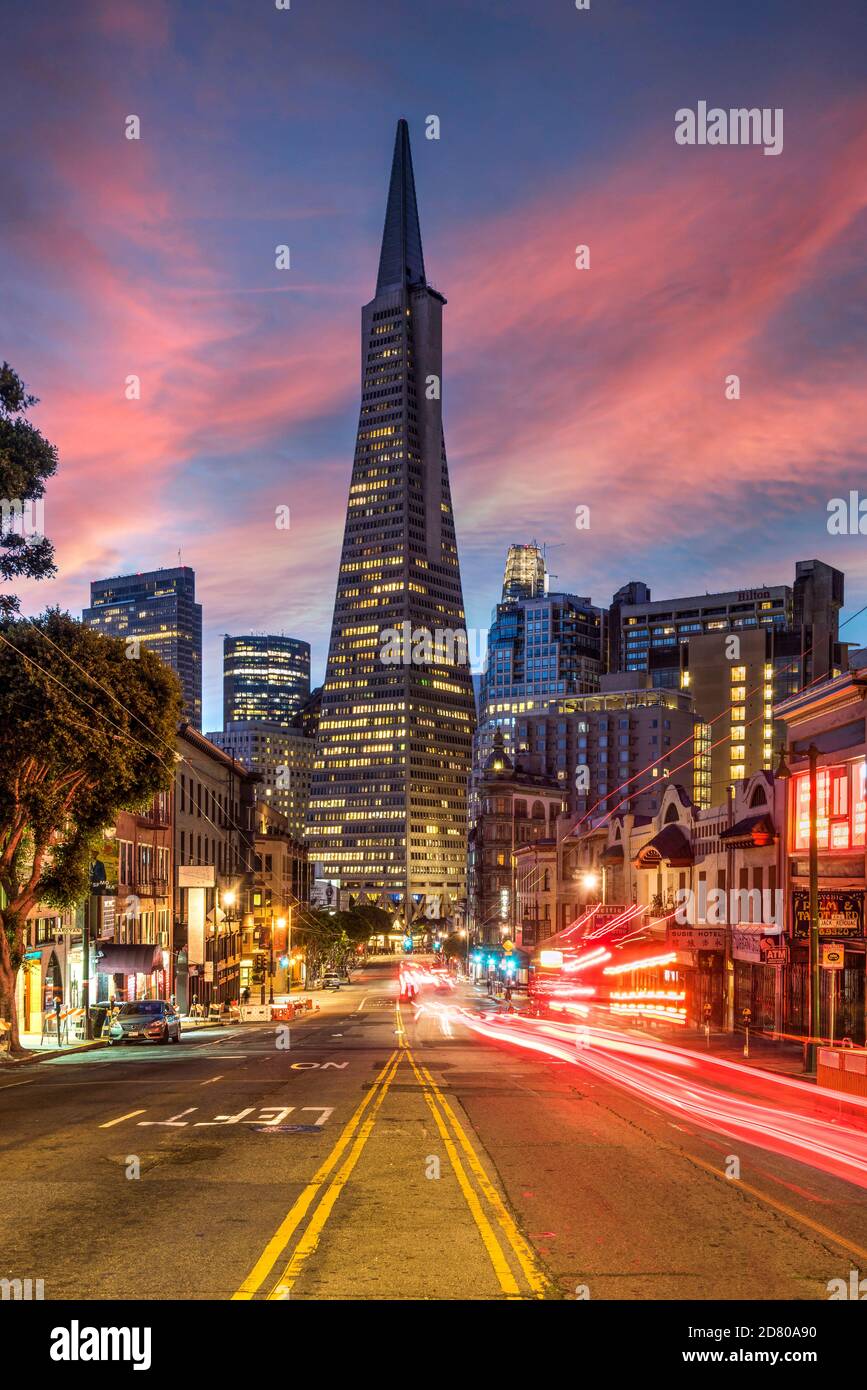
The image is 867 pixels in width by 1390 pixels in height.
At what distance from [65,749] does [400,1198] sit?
22.6m

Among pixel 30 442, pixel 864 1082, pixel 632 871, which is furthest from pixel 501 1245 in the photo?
pixel 632 871

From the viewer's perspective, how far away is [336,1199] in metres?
13.5

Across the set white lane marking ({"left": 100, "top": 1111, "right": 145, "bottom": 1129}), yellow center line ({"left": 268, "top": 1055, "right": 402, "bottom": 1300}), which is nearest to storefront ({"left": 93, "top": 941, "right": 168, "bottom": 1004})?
white lane marking ({"left": 100, "top": 1111, "right": 145, "bottom": 1129})

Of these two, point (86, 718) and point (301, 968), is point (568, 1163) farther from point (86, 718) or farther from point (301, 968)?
point (301, 968)

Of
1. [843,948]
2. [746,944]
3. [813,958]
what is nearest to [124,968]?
[746,944]

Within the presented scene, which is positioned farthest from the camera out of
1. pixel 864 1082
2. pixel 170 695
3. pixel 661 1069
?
pixel 170 695

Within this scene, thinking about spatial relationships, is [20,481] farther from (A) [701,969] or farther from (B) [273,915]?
(B) [273,915]

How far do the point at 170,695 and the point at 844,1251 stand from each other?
1160 inches

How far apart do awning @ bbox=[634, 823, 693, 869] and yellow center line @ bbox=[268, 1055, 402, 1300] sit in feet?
127

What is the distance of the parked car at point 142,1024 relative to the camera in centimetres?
4203

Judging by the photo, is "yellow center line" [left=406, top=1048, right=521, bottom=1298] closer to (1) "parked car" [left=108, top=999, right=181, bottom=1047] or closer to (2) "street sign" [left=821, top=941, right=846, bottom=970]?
(2) "street sign" [left=821, top=941, right=846, bottom=970]

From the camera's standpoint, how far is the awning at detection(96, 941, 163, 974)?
52.4 meters

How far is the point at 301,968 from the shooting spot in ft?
424

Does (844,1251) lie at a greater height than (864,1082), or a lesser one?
greater
